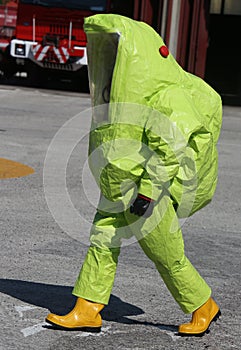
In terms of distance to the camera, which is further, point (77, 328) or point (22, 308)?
point (22, 308)

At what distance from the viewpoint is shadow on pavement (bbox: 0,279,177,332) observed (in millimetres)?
5223

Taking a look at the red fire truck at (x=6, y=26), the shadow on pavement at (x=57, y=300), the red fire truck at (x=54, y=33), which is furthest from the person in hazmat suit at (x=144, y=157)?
the red fire truck at (x=6, y=26)

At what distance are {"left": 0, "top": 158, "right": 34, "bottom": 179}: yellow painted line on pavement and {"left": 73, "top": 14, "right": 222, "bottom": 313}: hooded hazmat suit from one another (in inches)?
190

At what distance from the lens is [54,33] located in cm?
2009

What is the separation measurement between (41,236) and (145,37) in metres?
2.90

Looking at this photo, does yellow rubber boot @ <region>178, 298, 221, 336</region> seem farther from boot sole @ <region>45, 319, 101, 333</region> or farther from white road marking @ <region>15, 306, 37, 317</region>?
white road marking @ <region>15, 306, 37, 317</region>

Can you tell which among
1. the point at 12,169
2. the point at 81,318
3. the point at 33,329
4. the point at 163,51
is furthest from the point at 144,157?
the point at 12,169

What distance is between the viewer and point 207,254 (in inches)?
272

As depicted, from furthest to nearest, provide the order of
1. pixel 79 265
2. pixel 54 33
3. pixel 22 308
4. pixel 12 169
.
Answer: pixel 54 33 → pixel 12 169 → pixel 79 265 → pixel 22 308

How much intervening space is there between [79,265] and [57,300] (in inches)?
35.2

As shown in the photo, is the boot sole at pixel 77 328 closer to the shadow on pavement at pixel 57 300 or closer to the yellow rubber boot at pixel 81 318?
the yellow rubber boot at pixel 81 318

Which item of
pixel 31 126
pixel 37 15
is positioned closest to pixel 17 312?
pixel 31 126

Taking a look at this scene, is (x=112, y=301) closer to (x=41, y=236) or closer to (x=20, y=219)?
(x=41, y=236)

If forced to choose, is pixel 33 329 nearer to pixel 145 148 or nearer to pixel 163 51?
pixel 145 148
